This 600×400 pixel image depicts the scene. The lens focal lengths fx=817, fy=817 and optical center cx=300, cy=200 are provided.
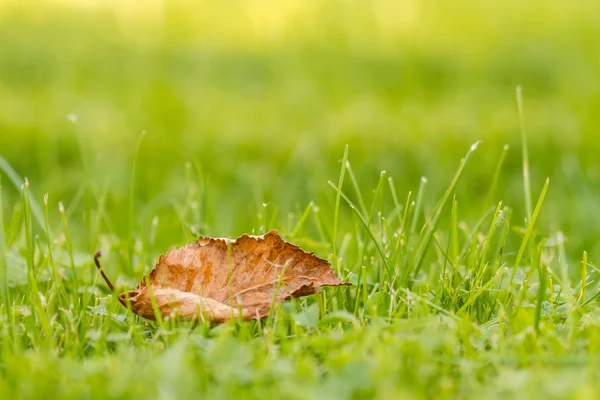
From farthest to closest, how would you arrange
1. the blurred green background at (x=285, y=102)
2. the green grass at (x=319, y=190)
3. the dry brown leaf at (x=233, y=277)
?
the blurred green background at (x=285, y=102), the dry brown leaf at (x=233, y=277), the green grass at (x=319, y=190)

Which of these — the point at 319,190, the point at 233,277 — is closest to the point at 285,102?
the point at 319,190

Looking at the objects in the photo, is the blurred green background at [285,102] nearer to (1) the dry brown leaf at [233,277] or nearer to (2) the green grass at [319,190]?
(2) the green grass at [319,190]

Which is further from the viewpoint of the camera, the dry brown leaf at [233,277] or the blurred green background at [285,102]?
the blurred green background at [285,102]

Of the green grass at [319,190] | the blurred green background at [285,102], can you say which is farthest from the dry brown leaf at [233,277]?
the blurred green background at [285,102]

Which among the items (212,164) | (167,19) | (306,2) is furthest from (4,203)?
(306,2)

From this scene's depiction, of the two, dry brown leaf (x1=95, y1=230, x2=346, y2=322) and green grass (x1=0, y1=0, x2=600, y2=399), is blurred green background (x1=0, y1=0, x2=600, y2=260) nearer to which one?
green grass (x1=0, y1=0, x2=600, y2=399)

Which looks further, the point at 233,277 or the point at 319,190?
the point at 319,190

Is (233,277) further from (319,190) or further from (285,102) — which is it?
(285,102)
